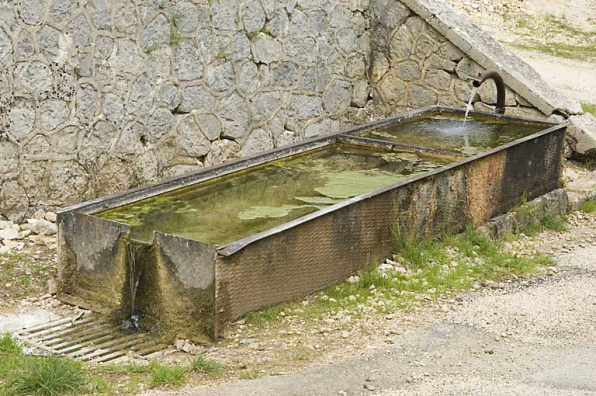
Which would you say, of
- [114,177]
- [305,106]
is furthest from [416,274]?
[305,106]

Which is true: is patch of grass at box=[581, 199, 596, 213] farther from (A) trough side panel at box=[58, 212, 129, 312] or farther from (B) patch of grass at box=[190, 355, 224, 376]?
(B) patch of grass at box=[190, 355, 224, 376]

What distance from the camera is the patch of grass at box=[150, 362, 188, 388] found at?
17.3 ft

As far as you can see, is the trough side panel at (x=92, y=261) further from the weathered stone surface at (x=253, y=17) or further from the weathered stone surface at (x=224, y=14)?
the weathered stone surface at (x=253, y=17)

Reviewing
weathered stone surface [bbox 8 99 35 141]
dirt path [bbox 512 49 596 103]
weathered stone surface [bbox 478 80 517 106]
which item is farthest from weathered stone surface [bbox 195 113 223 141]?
dirt path [bbox 512 49 596 103]

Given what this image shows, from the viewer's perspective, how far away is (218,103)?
9.06m

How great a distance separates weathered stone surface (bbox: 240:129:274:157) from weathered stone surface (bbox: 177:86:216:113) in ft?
1.93

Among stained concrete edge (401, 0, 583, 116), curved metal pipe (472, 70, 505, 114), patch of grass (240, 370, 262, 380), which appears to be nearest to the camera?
patch of grass (240, 370, 262, 380)

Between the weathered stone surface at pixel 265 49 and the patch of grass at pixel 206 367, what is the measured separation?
4369 millimetres

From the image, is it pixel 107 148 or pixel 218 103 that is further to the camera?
pixel 218 103

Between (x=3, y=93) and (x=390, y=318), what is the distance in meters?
3.20

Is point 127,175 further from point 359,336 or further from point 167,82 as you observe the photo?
point 359,336

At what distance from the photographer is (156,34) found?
848 cm

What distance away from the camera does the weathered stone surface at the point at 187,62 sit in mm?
8672

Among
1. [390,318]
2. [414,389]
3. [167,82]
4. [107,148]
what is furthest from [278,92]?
[414,389]
